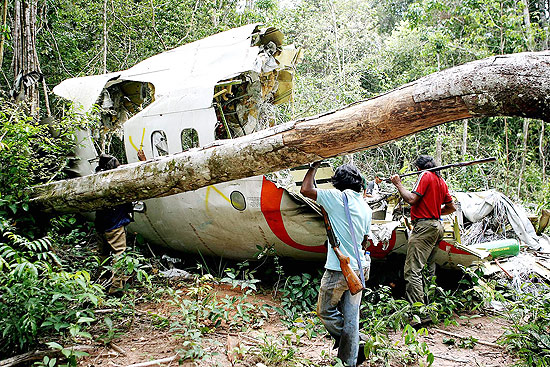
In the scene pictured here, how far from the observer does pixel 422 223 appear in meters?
5.16

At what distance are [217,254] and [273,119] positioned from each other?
10.6 ft

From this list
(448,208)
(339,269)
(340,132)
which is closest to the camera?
(340,132)

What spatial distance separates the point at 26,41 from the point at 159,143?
3.24 metres

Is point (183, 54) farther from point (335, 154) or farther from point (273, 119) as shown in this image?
point (335, 154)

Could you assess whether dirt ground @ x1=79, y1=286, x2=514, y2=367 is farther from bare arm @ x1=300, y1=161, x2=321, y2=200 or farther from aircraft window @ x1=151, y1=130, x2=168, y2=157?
aircraft window @ x1=151, y1=130, x2=168, y2=157

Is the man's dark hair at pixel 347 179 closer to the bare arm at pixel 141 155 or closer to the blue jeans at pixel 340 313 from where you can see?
the blue jeans at pixel 340 313

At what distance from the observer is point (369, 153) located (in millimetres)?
14891

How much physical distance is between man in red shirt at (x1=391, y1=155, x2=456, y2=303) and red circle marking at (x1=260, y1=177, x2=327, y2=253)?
1.20 metres

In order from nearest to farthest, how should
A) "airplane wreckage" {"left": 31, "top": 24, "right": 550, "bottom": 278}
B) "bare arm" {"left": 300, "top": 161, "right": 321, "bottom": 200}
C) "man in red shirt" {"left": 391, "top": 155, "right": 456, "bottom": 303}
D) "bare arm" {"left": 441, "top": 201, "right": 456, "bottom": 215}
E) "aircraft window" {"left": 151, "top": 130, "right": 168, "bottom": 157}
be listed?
1. "airplane wreckage" {"left": 31, "top": 24, "right": 550, "bottom": 278}
2. "bare arm" {"left": 300, "top": 161, "right": 321, "bottom": 200}
3. "man in red shirt" {"left": 391, "top": 155, "right": 456, "bottom": 303}
4. "bare arm" {"left": 441, "top": 201, "right": 456, "bottom": 215}
5. "aircraft window" {"left": 151, "top": 130, "right": 168, "bottom": 157}

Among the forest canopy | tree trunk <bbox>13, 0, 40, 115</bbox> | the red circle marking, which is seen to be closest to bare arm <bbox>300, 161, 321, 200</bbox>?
the red circle marking

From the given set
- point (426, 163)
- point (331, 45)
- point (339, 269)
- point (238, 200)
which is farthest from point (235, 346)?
point (331, 45)

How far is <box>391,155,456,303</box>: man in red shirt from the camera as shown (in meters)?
5.10

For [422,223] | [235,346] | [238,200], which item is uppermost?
[238,200]

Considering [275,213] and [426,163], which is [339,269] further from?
[426,163]
